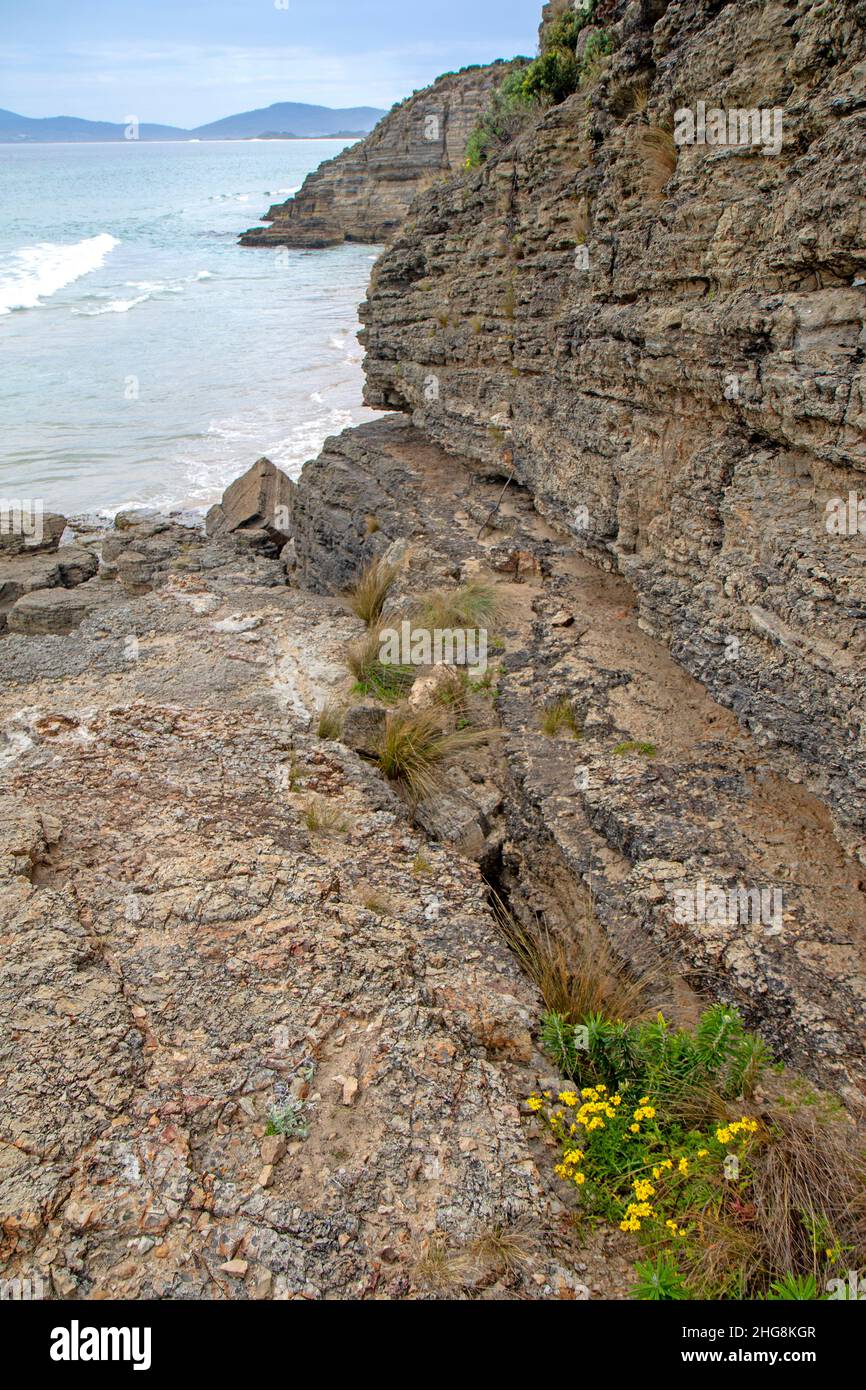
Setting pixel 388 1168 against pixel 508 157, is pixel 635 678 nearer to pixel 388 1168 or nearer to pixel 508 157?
pixel 388 1168

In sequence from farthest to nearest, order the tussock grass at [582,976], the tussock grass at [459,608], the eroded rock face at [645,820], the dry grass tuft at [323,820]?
the tussock grass at [459,608] < the dry grass tuft at [323,820] < the tussock grass at [582,976] < the eroded rock face at [645,820]

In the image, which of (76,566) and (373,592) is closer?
(373,592)

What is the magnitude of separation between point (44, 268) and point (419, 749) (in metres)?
48.3

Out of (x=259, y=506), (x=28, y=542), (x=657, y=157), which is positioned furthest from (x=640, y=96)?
(x=28, y=542)

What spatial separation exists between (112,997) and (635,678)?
11.7 feet

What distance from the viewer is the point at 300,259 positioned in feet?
170

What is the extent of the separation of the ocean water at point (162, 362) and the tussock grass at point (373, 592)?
944cm

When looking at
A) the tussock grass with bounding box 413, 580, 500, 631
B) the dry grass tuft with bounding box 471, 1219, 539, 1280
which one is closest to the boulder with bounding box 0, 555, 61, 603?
the tussock grass with bounding box 413, 580, 500, 631

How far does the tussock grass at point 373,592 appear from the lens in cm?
809

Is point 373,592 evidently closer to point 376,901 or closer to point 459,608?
point 459,608

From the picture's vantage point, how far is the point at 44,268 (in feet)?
146

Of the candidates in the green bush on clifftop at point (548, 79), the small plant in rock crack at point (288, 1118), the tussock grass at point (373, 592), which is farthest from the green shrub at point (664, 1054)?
the green bush on clifftop at point (548, 79)

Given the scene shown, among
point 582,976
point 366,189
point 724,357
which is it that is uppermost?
point 366,189

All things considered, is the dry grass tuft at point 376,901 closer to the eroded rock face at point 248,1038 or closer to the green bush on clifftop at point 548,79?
the eroded rock face at point 248,1038
